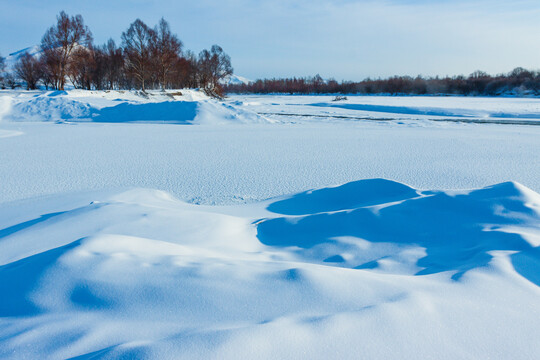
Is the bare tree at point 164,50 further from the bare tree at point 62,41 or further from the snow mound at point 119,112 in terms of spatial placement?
the snow mound at point 119,112

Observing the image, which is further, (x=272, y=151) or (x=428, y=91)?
(x=428, y=91)

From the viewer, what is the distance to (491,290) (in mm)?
1255

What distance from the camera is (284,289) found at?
1.22m

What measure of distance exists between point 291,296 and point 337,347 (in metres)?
0.29

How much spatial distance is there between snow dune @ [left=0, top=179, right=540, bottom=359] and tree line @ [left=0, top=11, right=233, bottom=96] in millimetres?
20529

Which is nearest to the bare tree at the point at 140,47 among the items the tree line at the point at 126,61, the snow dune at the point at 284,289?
the tree line at the point at 126,61

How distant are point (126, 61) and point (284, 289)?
28090 millimetres

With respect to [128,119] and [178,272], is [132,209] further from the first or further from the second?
[128,119]

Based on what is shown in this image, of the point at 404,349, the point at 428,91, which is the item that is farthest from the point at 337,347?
the point at 428,91

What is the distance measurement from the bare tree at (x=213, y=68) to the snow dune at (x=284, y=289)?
32.9m

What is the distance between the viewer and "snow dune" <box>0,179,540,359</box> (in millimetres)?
958

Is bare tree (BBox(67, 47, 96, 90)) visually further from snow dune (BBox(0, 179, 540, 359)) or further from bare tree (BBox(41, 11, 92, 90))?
snow dune (BBox(0, 179, 540, 359))

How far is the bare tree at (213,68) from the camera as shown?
33.7m

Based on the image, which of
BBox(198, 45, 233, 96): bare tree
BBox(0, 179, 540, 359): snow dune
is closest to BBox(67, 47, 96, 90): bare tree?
BBox(198, 45, 233, 96): bare tree
